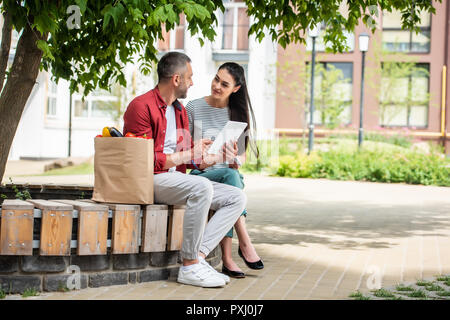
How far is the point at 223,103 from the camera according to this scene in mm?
5711

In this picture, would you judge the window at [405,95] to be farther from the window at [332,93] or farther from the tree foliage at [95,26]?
the tree foliage at [95,26]

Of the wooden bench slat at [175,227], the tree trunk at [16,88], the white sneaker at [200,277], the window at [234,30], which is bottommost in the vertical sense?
the white sneaker at [200,277]

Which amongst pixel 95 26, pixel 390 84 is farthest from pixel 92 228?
pixel 390 84

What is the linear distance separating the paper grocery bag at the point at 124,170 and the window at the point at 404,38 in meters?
28.6

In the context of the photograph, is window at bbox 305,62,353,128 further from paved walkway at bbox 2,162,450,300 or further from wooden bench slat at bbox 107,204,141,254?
wooden bench slat at bbox 107,204,141,254

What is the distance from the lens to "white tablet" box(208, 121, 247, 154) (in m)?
5.21

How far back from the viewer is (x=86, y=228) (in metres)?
4.61

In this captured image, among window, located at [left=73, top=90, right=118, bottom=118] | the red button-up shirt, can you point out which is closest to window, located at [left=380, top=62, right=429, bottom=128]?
window, located at [left=73, top=90, right=118, bottom=118]

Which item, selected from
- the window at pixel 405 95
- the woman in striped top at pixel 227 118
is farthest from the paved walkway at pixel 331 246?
the window at pixel 405 95

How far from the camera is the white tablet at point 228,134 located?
521cm

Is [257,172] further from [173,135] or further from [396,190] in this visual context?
[173,135]

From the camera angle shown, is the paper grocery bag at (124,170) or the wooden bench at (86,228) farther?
the paper grocery bag at (124,170)

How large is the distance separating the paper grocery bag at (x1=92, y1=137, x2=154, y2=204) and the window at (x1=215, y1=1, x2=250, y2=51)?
2482 cm
